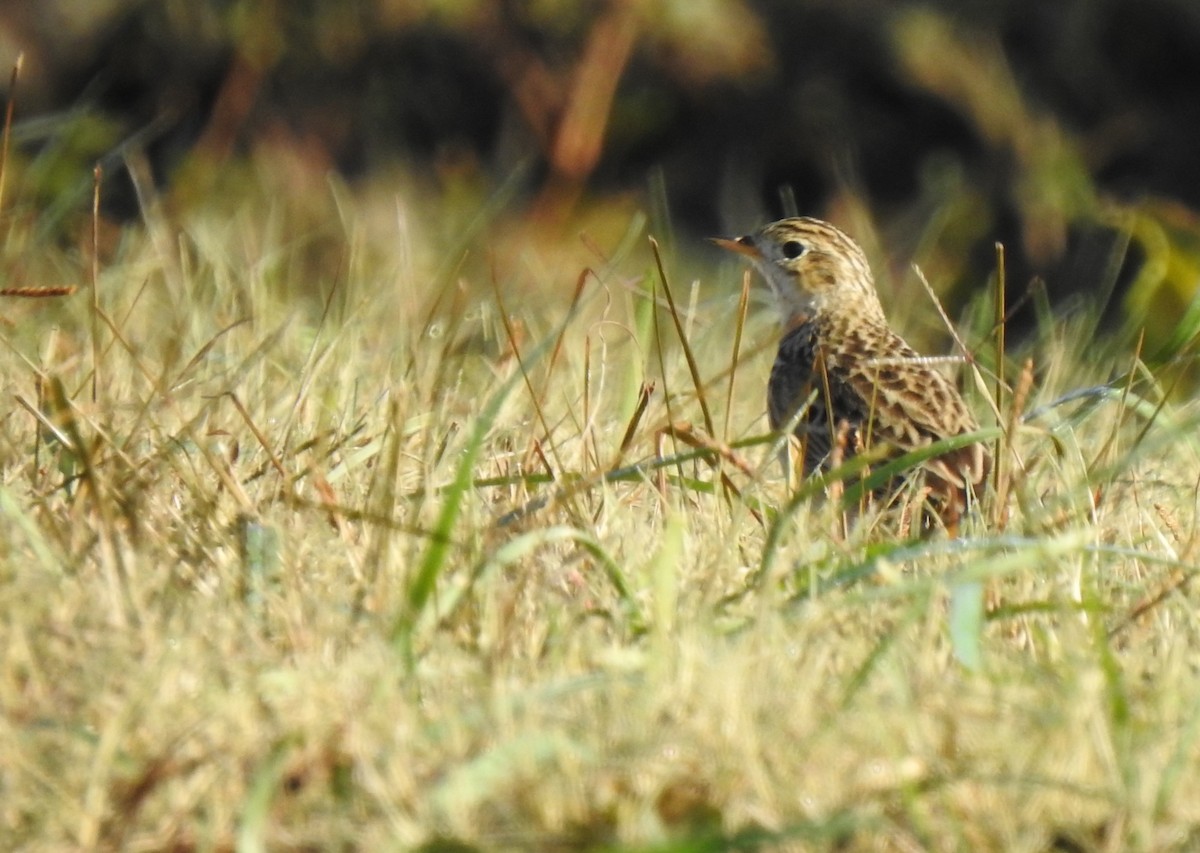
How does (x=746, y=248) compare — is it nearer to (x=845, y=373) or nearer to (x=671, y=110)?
(x=845, y=373)

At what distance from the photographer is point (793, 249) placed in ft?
16.9

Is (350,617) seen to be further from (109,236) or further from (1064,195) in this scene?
(1064,195)

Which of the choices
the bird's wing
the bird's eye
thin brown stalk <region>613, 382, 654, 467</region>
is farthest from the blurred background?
thin brown stalk <region>613, 382, 654, 467</region>

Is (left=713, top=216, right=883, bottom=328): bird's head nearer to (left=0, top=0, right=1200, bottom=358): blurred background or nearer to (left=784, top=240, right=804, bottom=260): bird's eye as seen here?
(left=784, top=240, right=804, bottom=260): bird's eye

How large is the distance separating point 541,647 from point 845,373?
209cm

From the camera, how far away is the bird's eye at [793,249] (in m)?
5.13

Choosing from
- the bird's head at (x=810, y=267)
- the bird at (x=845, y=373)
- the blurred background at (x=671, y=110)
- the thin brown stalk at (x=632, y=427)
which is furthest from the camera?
the blurred background at (x=671, y=110)

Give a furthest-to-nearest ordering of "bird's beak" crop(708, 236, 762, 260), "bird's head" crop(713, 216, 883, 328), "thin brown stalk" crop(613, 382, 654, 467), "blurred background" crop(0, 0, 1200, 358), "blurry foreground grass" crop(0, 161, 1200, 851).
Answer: "blurred background" crop(0, 0, 1200, 358)
"bird's beak" crop(708, 236, 762, 260)
"bird's head" crop(713, 216, 883, 328)
"thin brown stalk" crop(613, 382, 654, 467)
"blurry foreground grass" crop(0, 161, 1200, 851)

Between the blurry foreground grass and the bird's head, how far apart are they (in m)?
1.47

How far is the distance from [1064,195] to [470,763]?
6790 millimetres

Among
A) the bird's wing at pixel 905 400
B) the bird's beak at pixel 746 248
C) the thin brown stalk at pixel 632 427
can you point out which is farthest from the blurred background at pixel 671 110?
the thin brown stalk at pixel 632 427

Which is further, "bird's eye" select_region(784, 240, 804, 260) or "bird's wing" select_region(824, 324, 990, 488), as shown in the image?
"bird's eye" select_region(784, 240, 804, 260)

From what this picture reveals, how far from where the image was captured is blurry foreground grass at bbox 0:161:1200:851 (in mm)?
2127

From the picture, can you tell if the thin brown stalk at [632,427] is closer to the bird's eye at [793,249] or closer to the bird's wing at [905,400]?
the bird's wing at [905,400]
